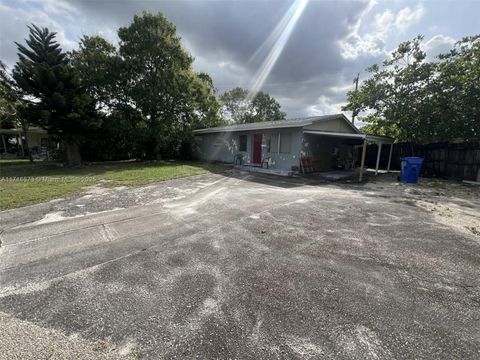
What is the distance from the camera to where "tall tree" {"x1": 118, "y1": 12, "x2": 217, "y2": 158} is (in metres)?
15.5

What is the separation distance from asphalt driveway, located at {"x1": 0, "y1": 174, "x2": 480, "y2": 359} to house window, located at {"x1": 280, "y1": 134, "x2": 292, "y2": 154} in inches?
291

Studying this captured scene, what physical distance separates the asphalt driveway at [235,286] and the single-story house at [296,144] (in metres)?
A: 6.94

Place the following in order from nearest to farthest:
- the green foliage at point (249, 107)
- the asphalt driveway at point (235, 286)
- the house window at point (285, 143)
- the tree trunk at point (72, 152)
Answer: the asphalt driveway at point (235, 286), the house window at point (285, 143), the tree trunk at point (72, 152), the green foliage at point (249, 107)

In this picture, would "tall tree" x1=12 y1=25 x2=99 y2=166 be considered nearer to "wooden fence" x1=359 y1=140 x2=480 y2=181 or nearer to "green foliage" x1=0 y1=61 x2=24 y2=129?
"green foliage" x1=0 y1=61 x2=24 y2=129

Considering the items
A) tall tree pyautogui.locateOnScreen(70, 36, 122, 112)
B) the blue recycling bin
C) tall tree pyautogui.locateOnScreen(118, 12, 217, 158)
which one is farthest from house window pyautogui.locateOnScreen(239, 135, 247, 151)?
tall tree pyautogui.locateOnScreen(70, 36, 122, 112)

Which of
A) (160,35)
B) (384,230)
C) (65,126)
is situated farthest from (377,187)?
(160,35)

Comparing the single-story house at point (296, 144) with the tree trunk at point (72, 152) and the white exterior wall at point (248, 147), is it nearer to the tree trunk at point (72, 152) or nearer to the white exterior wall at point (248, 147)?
the white exterior wall at point (248, 147)

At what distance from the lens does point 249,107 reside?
115 feet

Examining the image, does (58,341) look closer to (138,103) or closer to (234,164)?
(234,164)

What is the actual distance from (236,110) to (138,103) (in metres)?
21.1

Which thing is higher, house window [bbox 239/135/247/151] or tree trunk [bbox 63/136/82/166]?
house window [bbox 239/135/247/151]

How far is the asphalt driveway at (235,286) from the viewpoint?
185cm

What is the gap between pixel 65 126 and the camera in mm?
12164

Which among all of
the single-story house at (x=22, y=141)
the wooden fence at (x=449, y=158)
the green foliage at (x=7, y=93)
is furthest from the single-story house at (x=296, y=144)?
the single-story house at (x=22, y=141)
